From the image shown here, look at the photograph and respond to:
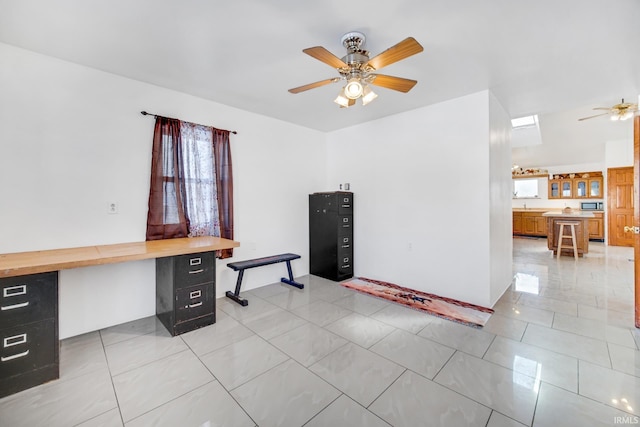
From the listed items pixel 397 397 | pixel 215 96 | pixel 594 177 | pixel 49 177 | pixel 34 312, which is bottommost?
pixel 397 397

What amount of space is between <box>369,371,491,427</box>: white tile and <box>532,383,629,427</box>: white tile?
0.32 metres

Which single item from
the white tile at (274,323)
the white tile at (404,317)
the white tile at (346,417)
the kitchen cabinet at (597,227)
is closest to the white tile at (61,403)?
the white tile at (274,323)

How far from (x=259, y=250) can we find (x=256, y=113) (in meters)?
2.04

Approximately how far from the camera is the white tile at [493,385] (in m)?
1.62

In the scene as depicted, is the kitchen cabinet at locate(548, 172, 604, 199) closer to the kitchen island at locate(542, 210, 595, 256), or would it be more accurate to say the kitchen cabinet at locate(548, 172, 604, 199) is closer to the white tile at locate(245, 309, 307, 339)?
the kitchen island at locate(542, 210, 595, 256)

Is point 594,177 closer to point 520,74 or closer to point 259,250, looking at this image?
point 520,74

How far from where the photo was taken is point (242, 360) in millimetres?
2129

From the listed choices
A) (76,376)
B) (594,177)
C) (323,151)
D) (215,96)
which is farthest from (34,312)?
(594,177)

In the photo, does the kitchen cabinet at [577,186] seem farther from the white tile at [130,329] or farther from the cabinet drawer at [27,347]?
the cabinet drawer at [27,347]

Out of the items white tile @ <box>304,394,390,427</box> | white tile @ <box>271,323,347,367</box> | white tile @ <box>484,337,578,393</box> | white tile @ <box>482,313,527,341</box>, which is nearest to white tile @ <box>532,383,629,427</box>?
white tile @ <box>484,337,578,393</box>

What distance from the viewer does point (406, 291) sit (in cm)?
373

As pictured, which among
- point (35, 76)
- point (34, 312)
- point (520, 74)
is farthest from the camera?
point (520, 74)

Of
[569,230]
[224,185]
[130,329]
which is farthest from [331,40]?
[569,230]

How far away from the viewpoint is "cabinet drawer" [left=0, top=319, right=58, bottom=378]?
1761 mm
